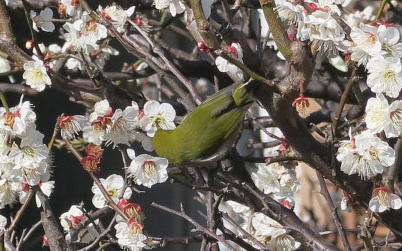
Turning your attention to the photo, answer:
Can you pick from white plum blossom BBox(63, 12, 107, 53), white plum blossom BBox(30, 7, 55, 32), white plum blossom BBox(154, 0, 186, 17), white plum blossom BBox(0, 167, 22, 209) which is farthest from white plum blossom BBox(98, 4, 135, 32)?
white plum blossom BBox(0, 167, 22, 209)

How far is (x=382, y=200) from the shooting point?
174cm

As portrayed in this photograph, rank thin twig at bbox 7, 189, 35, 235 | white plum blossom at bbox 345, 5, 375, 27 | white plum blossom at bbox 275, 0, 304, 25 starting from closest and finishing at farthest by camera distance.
A: 1. white plum blossom at bbox 275, 0, 304, 25
2. thin twig at bbox 7, 189, 35, 235
3. white plum blossom at bbox 345, 5, 375, 27

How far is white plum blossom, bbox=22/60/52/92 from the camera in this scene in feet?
6.51

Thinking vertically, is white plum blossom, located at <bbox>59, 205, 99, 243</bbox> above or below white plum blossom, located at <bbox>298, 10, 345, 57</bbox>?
below

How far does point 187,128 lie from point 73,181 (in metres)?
2.31

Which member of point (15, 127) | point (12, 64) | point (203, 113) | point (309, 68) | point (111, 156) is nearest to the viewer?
point (309, 68)

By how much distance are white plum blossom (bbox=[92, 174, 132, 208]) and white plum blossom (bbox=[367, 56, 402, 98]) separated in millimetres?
842

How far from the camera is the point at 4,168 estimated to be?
190 centimetres

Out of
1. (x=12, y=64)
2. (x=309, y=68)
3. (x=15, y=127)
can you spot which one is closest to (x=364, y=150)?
(x=309, y=68)

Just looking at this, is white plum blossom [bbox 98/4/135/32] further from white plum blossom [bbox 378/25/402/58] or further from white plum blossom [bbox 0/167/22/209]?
white plum blossom [bbox 378/25/402/58]

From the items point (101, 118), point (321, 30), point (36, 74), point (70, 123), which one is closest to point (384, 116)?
point (321, 30)

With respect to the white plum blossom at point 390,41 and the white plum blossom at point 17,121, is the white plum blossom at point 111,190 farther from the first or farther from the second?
the white plum blossom at point 390,41

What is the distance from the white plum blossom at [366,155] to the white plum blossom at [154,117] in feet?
1.60

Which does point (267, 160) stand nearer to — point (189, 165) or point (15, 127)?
point (189, 165)
